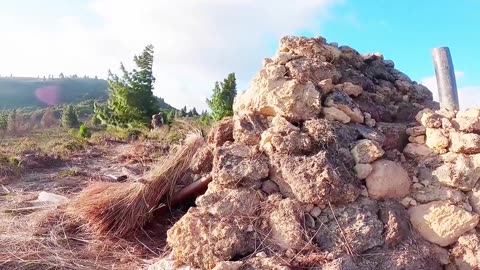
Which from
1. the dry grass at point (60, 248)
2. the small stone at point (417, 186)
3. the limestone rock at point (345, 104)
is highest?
the limestone rock at point (345, 104)

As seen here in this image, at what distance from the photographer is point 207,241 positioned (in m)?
2.50

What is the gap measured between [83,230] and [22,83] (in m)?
57.1

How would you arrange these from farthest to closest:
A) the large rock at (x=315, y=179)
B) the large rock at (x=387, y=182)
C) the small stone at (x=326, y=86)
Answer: the small stone at (x=326, y=86), the large rock at (x=387, y=182), the large rock at (x=315, y=179)

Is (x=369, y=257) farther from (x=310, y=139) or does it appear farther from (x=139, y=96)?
(x=139, y=96)

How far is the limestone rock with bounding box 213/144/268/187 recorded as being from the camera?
2.71 metres

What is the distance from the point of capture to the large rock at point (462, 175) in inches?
103

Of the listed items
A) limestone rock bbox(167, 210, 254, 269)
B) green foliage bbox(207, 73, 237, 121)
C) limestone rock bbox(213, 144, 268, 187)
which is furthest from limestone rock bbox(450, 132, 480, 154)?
green foliage bbox(207, 73, 237, 121)

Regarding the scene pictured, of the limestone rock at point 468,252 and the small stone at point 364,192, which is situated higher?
the small stone at point 364,192

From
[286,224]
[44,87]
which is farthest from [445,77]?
[44,87]

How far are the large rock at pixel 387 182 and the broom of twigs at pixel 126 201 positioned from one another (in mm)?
1417

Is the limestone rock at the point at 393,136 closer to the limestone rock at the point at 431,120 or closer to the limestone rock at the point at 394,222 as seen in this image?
the limestone rock at the point at 431,120

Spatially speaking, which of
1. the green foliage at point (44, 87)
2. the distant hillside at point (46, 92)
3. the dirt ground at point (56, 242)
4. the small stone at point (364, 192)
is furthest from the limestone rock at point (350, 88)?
the green foliage at point (44, 87)

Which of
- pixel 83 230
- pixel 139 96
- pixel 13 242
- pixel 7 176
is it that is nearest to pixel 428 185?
pixel 83 230

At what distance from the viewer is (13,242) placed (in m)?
3.23
